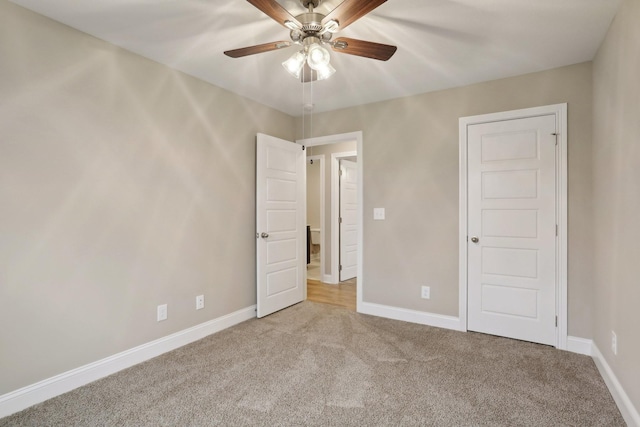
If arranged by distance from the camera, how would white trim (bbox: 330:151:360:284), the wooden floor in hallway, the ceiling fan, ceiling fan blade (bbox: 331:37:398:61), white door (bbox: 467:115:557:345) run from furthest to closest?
white trim (bbox: 330:151:360:284)
the wooden floor in hallway
white door (bbox: 467:115:557:345)
ceiling fan blade (bbox: 331:37:398:61)
the ceiling fan

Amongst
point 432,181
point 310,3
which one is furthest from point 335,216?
point 310,3

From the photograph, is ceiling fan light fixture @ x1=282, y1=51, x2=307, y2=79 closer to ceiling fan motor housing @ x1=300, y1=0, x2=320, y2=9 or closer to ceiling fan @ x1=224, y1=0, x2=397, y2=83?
ceiling fan @ x1=224, y1=0, x2=397, y2=83

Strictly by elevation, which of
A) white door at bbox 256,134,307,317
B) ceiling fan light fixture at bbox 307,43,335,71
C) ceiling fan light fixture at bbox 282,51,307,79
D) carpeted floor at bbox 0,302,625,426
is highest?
ceiling fan light fixture at bbox 282,51,307,79

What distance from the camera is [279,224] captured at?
3.82m

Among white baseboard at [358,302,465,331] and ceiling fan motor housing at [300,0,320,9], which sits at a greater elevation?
ceiling fan motor housing at [300,0,320,9]

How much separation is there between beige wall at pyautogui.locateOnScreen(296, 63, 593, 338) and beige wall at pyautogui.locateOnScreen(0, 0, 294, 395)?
1.60 meters

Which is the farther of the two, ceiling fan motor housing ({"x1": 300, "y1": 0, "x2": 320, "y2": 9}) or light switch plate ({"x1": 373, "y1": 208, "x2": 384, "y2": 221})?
light switch plate ({"x1": 373, "y1": 208, "x2": 384, "y2": 221})

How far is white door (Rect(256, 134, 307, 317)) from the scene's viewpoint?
3576 millimetres

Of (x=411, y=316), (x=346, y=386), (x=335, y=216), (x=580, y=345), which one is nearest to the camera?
(x=346, y=386)

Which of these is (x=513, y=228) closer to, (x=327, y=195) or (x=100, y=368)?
(x=327, y=195)

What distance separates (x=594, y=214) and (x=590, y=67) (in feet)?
3.93

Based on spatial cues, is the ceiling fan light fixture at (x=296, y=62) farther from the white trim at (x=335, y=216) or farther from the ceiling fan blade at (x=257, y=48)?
the white trim at (x=335, y=216)

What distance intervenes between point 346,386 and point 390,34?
2.41 m

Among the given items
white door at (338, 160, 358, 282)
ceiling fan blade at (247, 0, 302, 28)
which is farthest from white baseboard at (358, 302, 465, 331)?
ceiling fan blade at (247, 0, 302, 28)
